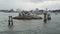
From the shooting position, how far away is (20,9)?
75562 millimetres

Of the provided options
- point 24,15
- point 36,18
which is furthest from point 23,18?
point 36,18

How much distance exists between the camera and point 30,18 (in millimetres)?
70500

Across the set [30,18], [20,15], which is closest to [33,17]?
[30,18]

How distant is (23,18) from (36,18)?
5816 millimetres

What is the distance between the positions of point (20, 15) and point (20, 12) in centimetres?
316

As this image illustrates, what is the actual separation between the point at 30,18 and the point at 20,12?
648 cm

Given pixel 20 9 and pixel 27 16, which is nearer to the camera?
pixel 27 16

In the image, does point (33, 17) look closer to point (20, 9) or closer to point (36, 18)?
point (36, 18)

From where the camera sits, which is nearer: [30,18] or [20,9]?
[30,18]

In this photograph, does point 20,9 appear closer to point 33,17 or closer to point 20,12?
point 20,12

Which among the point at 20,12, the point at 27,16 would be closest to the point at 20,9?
the point at 20,12

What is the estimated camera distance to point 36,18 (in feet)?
233

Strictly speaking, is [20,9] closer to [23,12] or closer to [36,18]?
[23,12]

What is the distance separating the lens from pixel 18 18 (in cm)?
7069
